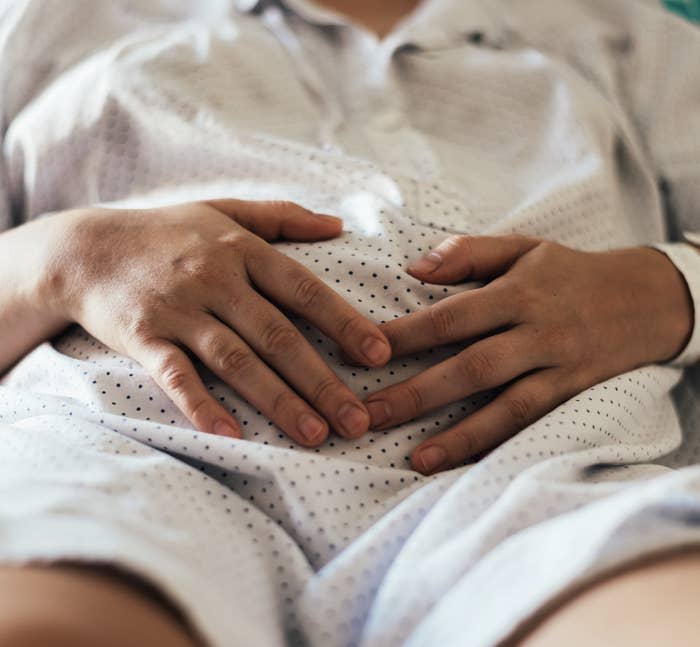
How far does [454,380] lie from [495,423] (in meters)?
0.05

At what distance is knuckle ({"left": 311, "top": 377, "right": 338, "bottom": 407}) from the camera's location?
578 millimetres

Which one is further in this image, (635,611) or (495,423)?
(495,423)

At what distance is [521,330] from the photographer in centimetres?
64

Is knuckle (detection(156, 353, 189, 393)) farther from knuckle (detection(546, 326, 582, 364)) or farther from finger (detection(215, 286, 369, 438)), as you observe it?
knuckle (detection(546, 326, 582, 364))

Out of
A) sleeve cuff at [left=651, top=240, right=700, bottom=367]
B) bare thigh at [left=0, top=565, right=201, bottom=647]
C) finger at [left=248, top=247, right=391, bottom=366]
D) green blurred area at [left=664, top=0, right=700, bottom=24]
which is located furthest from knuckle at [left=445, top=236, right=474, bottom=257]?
green blurred area at [left=664, top=0, right=700, bottom=24]

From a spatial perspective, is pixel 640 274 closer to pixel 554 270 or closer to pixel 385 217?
pixel 554 270

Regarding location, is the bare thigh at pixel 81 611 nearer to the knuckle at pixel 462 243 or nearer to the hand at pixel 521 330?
the hand at pixel 521 330

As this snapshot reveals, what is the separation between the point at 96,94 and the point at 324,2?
354mm

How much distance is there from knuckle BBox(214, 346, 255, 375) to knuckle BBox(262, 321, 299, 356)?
17 mm

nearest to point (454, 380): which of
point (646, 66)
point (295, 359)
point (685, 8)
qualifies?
point (295, 359)

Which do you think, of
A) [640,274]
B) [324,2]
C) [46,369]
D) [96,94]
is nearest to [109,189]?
[96,94]

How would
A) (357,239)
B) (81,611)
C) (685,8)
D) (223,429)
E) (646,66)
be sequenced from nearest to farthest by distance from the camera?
(81,611)
(223,429)
(357,239)
(646,66)
(685,8)

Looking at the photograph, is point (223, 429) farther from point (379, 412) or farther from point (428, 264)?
point (428, 264)

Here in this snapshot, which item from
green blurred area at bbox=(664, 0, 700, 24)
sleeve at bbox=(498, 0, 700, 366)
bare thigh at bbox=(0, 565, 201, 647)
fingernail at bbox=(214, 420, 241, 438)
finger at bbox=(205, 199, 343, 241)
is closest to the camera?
bare thigh at bbox=(0, 565, 201, 647)
